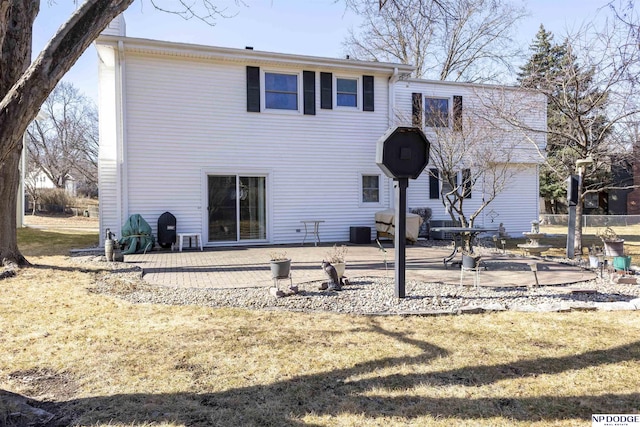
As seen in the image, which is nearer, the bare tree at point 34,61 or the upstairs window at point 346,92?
the bare tree at point 34,61

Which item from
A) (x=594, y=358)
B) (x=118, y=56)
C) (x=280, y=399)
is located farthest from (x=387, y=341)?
(x=118, y=56)

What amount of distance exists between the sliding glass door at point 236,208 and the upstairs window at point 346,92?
3.62 metres

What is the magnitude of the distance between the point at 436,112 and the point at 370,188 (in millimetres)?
3424

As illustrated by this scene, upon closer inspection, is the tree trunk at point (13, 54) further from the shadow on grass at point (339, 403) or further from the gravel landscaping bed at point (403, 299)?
the gravel landscaping bed at point (403, 299)

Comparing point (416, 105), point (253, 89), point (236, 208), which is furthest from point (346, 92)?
point (236, 208)

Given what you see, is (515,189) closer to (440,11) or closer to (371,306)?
(440,11)

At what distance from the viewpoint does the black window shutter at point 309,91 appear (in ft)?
43.6

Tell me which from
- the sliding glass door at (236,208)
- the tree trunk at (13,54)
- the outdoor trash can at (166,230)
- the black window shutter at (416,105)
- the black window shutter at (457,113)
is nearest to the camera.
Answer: the tree trunk at (13,54)

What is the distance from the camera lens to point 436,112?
14477mm

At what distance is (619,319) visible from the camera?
16.4 ft

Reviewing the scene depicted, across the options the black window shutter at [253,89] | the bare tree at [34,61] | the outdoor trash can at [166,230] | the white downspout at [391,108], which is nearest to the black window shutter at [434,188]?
the white downspout at [391,108]

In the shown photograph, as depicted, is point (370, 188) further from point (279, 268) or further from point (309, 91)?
point (279, 268)

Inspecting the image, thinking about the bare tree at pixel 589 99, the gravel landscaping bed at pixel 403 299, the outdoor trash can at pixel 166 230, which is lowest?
the gravel landscaping bed at pixel 403 299

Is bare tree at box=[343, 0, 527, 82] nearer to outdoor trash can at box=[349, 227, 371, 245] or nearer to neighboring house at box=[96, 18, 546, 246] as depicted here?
neighboring house at box=[96, 18, 546, 246]
